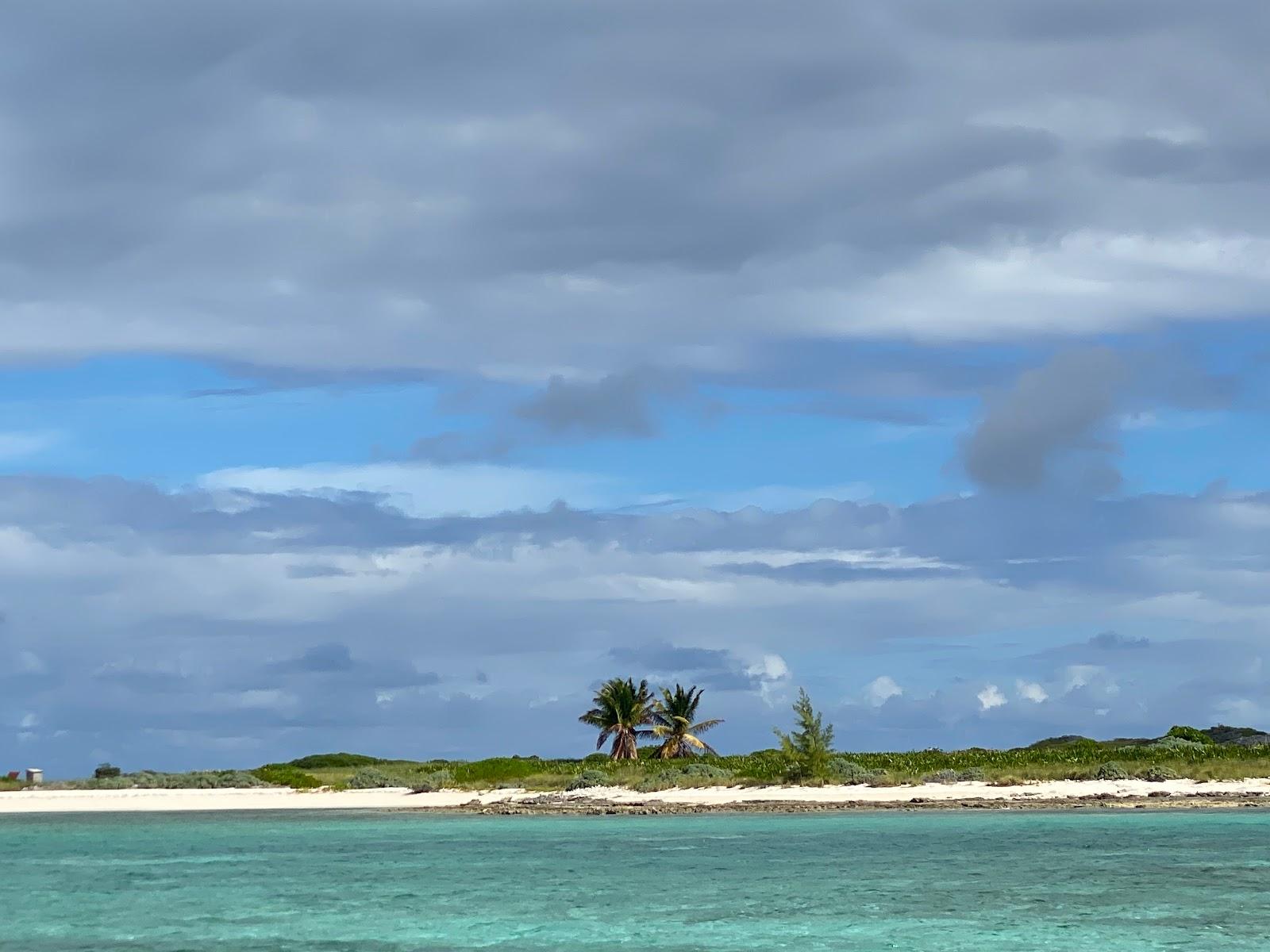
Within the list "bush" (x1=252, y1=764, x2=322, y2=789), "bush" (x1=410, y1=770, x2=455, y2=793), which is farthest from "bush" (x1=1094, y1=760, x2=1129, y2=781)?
"bush" (x1=252, y1=764, x2=322, y2=789)

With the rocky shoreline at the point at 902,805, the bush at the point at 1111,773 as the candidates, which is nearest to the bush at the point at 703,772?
the rocky shoreline at the point at 902,805

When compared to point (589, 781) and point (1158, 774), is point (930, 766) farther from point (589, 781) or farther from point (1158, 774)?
point (589, 781)

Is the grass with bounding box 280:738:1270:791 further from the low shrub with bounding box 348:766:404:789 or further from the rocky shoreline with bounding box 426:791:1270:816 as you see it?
the rocky shoreline with bounding box 426:791:1270:816

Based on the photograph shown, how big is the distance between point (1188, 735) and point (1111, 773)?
2914cm

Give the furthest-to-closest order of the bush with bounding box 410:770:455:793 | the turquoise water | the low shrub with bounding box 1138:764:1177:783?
the bush with bounding box 410:770:455:793, the low shrub with bounding box 1138:764:1177:783, the turquoise water

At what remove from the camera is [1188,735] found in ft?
326

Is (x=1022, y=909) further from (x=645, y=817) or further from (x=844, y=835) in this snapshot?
(x=645, y=817)

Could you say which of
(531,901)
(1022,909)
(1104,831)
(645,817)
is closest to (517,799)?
(645,817)

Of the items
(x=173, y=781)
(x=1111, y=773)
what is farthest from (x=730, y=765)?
(x=173, y=781)

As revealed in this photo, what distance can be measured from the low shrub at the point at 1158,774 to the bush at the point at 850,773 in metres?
14.0

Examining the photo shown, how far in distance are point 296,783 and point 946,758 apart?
4419 cm

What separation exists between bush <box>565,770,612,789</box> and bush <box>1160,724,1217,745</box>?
43168 mm

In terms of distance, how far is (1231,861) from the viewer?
40594 millimetres

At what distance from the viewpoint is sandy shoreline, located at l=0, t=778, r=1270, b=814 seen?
218ft
